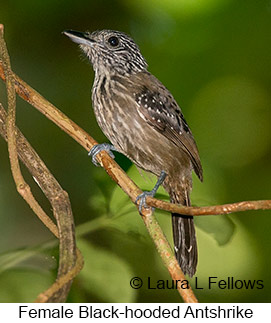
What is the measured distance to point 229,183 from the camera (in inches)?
128

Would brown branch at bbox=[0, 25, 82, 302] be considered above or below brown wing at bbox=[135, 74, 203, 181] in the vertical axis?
below

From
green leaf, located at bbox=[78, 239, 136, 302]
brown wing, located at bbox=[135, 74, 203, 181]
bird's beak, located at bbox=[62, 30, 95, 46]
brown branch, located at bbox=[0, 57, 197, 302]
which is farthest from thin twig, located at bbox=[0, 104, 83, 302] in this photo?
brown wing, located at bbox=[135, 74, 203, 181]

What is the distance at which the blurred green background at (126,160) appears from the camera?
2779mm

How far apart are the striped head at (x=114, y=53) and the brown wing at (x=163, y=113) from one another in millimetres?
210

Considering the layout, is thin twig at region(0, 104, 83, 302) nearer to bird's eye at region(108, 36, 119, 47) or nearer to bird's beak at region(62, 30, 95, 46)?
bird's beak at region(62, 30, 95, 46)

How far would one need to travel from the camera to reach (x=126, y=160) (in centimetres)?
360

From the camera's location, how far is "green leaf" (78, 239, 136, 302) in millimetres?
2701

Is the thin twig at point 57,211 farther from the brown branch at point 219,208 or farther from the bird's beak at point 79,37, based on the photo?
the bird's beak at point 79,37

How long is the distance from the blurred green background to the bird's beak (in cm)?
28

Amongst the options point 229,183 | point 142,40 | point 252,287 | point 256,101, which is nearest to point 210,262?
point 252,287

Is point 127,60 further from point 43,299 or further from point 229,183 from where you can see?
point 43,299

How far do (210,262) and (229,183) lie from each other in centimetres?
46

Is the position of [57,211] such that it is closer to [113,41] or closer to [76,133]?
[76,133]

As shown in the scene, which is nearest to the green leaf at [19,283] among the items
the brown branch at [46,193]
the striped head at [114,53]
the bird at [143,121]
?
the brown branch at [46,193]
